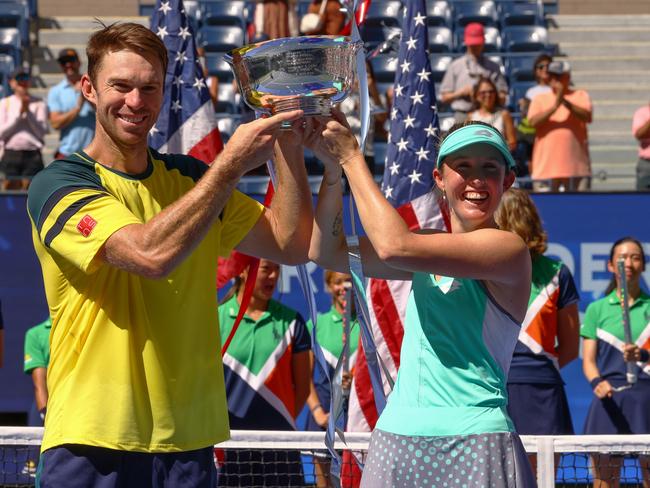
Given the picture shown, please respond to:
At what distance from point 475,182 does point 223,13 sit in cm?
1221

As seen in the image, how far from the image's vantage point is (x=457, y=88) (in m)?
10.8

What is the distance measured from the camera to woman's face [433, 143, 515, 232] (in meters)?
3.39

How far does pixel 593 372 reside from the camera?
709 centimetres

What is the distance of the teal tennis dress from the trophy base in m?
0.64

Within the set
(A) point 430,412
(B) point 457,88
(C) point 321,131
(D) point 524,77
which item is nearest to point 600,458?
(A) point 430,412

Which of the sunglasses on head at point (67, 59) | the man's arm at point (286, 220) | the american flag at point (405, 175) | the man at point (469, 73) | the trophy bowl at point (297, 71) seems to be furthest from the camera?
the sunglasses on head at point (67, 59)

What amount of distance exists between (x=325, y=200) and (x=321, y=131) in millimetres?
280

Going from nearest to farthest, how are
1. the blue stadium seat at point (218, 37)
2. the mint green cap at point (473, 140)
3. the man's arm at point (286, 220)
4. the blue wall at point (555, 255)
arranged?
the mint green cap at point (473, 140) < the man's arm at point (286, 220) < the blue wall at point (555, 255) < the blue stadium seat at point (218, 37)

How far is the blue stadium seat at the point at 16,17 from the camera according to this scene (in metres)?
14.9

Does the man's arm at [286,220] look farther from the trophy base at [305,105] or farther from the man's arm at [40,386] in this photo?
the man's arm at [40,386]

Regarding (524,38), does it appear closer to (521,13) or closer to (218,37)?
(521,13)

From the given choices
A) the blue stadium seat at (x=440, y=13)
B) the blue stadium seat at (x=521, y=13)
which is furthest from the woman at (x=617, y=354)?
the blue stadium seat at (x=521, y=13)

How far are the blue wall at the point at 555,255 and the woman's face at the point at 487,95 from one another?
130cm

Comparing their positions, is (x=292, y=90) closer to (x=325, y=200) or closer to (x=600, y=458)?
(x=325, y=200)
